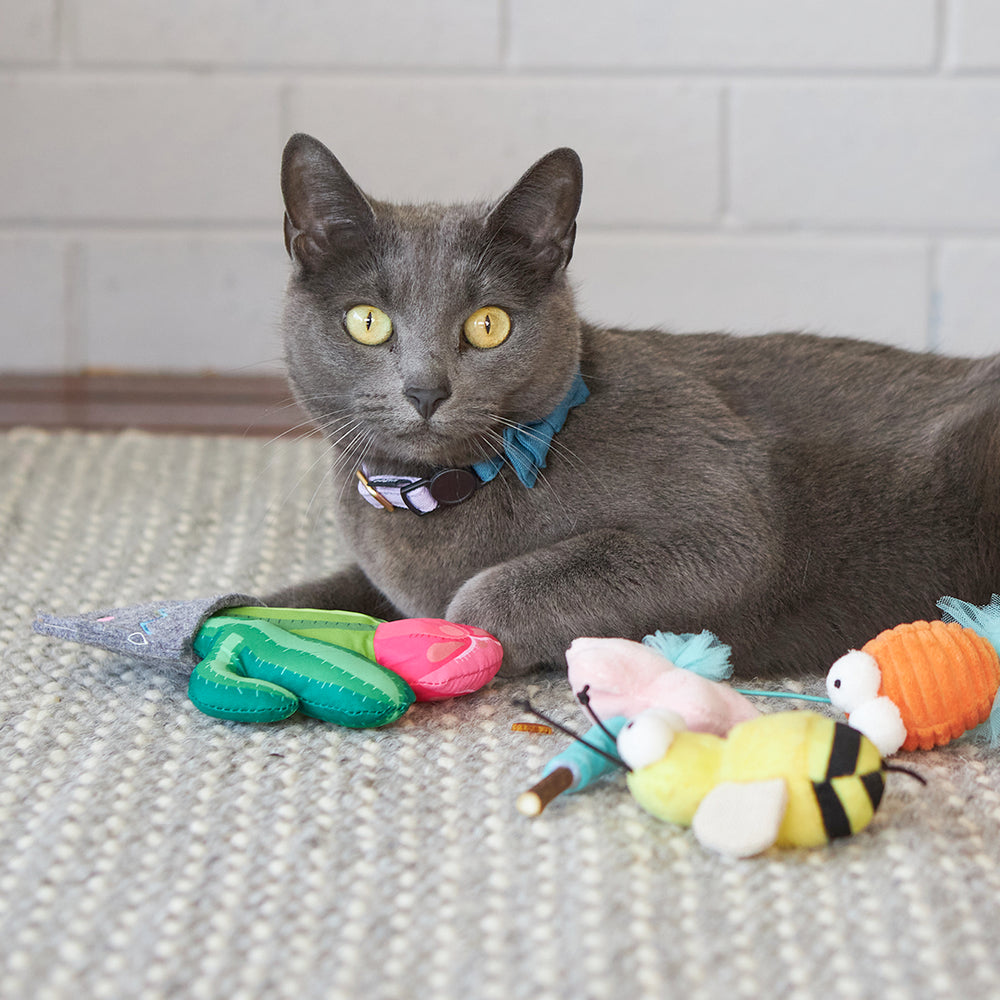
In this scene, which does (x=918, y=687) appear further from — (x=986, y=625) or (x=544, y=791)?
(x=544, y=791)

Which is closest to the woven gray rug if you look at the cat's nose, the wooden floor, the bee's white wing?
the bee's white wing

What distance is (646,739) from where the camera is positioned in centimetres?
73

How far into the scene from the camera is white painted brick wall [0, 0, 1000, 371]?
221 centimetres

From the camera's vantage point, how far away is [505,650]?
101 cm

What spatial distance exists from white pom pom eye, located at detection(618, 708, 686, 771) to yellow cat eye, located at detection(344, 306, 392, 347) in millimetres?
422

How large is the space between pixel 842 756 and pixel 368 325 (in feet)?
1.77

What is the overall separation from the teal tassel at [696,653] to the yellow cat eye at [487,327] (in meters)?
0.29

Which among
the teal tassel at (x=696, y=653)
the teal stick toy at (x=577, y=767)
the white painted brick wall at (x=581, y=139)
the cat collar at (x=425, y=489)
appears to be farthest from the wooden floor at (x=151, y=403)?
the teal stick toy at (x=577, y=767)

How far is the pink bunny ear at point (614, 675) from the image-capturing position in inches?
32.5

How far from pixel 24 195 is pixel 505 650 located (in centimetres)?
177

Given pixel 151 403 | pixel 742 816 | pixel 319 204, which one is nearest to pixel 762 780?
pixel 742 816

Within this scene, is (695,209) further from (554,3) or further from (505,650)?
(505,650)

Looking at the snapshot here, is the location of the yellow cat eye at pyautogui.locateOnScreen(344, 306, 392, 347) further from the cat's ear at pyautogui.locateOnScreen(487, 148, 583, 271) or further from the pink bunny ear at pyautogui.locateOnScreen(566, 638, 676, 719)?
the pink bunny ear at pyautogui.locateOnScreen(566, 638, 676, 719)

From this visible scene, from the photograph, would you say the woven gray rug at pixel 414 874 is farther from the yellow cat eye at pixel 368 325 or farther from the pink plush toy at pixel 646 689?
the yellow cat eye at pixel 368 325
